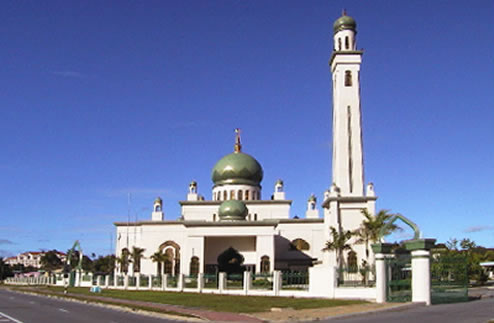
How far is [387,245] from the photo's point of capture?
22.1 meters

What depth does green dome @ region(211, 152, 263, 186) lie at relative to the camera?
52438mm

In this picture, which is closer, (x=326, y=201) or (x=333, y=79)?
(x=326, y=201)

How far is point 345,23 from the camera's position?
46.2m

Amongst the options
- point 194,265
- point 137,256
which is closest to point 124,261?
point 137,256

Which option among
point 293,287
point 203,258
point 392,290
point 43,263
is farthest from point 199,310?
point 43,263

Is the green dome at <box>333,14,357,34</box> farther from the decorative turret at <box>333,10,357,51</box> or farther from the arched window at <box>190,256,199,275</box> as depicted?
the arched window at <box>190,256,199,275</box>

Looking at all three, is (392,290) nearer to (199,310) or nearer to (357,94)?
(199,310)

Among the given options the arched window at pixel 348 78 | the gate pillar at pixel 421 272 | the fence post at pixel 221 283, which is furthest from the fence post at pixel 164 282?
the arched window at pixel 348 78

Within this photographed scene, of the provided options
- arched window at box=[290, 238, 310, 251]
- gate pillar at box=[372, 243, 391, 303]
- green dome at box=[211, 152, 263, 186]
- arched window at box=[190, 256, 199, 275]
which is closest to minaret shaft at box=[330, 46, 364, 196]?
arched window at box=[290, 238, 310, 251]

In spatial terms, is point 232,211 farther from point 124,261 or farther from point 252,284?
point 252,284

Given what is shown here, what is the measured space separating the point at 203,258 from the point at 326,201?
11.3m

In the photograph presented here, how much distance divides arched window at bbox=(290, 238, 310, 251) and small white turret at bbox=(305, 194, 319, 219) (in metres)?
2.78

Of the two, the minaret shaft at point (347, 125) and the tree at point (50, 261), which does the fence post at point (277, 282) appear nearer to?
the minaret shaft at point (347, 125)

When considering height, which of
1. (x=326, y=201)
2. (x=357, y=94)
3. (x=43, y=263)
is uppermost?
(x=357, y=94)
